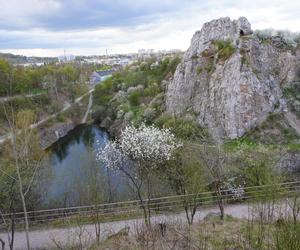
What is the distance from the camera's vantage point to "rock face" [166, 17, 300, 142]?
33000 millimetres

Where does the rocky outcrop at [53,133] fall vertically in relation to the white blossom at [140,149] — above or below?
below

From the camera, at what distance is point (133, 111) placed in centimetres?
4997

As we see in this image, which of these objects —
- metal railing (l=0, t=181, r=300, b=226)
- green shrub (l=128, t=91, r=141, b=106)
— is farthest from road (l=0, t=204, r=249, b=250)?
green shrub (l=128, t=91, r=141, b=106)

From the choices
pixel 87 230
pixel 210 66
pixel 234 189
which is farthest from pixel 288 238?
pixel 210 66

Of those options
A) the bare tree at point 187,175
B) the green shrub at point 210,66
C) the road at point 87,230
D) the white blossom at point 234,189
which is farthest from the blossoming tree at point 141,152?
the green shrub at point 210,66

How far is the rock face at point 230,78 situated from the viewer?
3300 centimetres

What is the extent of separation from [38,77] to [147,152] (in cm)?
5405

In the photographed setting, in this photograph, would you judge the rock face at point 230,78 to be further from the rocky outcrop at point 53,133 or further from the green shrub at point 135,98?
the rocky outcrop at point 53,133

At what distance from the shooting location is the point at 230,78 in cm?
3472

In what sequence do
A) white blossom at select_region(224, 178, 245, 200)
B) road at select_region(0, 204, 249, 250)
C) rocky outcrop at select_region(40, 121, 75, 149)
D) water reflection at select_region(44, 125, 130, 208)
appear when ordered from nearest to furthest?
1. road at select_region(0, 204, 249, 250)
2. white blossom at select_region(224, 178, 245, 200)
3. water reflection at select_region(44, 125, 130, 208)
4. rocky outcrop at select_region(40, 121, 75, 149)

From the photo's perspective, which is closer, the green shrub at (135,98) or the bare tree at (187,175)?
the bare tree at (187,175)

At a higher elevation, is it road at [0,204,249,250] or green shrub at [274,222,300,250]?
green shrub at [274,222,300,250]

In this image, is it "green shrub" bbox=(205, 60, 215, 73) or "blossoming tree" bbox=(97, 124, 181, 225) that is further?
"green shrub" bbox=(205, 60, 215, 73)

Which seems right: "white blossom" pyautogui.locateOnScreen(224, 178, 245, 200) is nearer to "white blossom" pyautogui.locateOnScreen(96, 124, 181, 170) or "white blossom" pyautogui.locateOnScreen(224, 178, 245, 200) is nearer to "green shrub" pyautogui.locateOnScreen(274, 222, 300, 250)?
"white blossom" pyautogui.locateOnScreen(96, 124, 181, 170)
